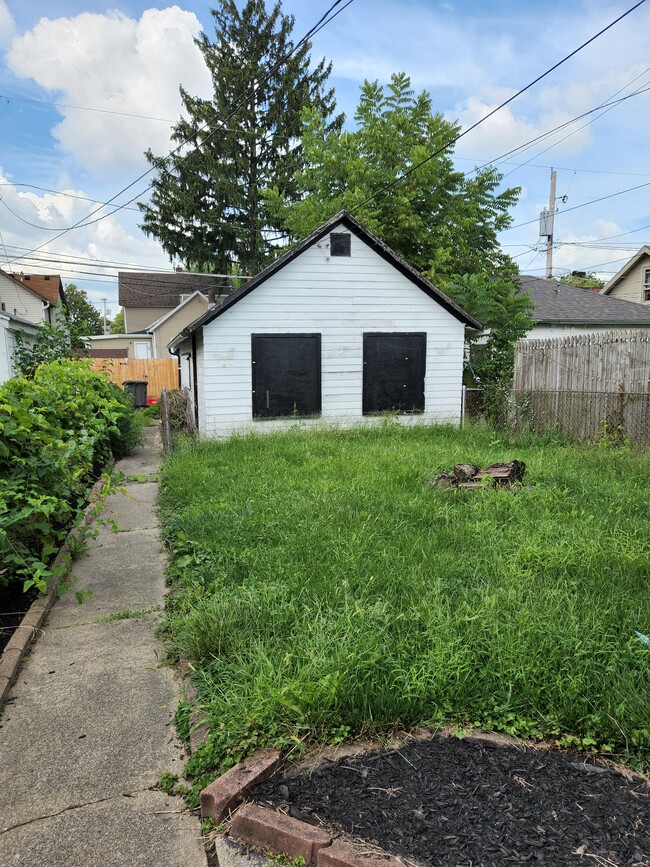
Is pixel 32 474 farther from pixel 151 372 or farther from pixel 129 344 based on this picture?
pixel 129 344

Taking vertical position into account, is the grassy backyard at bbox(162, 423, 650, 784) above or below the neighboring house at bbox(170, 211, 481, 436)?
below

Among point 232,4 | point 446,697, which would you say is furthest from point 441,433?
point 232,4

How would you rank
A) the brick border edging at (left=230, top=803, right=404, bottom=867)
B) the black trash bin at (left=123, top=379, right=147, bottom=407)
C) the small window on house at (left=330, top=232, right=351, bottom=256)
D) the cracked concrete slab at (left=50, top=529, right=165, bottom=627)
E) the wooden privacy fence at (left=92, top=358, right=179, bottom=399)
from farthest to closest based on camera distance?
the wooden privacy fence at (left=92, top=358, right=179, bottom=399) → the black trash bin at (left=123, top=379, right=147, bottom=407) → the small window on house at (left=330, top=232, right=351, bottom=256) → the cracked concrete slab at (left=50, top=529, right=165, bottom=627) → the brick border edging at (left=230, top=803, right=404, bottom=867)

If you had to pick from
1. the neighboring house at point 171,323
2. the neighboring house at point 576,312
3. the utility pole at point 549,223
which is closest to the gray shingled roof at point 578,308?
the neighboring house at point 576,312

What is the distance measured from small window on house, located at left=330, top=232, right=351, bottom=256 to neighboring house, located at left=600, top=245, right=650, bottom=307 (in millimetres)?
17888

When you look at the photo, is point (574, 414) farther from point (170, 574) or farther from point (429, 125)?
point (429, 125)

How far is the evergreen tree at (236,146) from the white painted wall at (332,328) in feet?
47.3

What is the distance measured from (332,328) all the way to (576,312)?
524 inches

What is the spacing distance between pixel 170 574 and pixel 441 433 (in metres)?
7.58

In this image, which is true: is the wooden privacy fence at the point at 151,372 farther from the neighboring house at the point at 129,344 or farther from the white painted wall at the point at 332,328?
the white painted wall at the point at 332,328

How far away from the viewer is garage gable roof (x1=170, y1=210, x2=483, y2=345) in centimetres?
1055

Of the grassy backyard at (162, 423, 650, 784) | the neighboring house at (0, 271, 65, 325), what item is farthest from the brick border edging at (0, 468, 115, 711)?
the neighboring house at (0, 271, 65, 325)

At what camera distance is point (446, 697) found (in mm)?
2566

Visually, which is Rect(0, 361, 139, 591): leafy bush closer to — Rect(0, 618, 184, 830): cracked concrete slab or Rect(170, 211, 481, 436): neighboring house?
Rect(0, 618, 184, 830): cracked concrete slab
